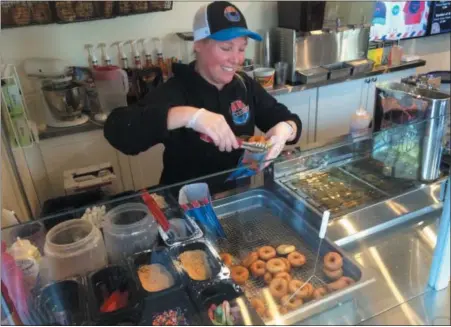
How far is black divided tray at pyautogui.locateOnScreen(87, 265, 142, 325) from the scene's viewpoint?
0.79m

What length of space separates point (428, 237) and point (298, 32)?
2.24 m

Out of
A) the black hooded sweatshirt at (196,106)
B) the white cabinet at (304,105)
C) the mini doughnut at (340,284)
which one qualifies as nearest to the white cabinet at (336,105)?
the white cabinet at (304,105)

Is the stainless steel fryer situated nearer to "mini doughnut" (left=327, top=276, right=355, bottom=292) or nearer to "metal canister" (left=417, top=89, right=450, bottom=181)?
"mini doughnut" (left=327, top=276, right=355, bottom=292)

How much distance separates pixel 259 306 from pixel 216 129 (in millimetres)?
528

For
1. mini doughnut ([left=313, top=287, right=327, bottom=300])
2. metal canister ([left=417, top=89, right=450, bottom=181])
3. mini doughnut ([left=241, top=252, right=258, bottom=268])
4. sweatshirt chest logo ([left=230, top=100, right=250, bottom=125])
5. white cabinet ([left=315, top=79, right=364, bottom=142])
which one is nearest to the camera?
mini doughnut ([left=313, top=287, right=327, bottom=300])

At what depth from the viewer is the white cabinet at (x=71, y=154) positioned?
7.95 feet

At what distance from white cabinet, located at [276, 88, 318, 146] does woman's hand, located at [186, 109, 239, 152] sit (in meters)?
1.83

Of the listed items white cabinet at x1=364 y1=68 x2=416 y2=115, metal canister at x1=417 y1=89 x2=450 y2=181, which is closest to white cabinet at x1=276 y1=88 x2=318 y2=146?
white cabinet at x1=364 y1=68 x2=416 y2=115

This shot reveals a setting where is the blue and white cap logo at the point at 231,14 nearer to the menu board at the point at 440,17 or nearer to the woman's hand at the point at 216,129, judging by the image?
the woman's hand at the point at 216,129

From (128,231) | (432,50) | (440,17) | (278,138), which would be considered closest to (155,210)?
(128,231)

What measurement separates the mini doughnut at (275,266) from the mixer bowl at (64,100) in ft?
6.18

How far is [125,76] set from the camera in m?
2.59

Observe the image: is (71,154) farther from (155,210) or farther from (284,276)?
(284,276)

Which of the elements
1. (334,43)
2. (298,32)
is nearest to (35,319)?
(298,32)
